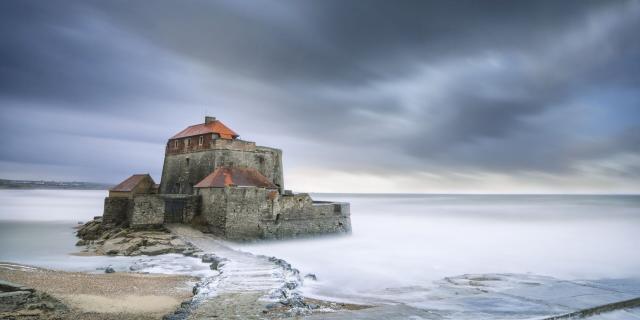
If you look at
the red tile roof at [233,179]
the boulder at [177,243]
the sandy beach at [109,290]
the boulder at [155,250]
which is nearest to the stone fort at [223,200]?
the red tile roof at [233,179]

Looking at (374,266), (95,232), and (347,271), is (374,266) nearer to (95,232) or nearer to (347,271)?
(347,271)

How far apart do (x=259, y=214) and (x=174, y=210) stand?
4.36 meters

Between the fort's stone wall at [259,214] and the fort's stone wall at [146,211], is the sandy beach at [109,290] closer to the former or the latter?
the fort's stone wall at [146,211]

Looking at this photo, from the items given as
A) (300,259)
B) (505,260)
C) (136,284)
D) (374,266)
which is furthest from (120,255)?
(505,260)

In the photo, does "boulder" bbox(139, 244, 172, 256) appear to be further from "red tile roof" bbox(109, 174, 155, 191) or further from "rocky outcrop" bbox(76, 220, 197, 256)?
"red tile roof" bbox(109, 174, 155, 191)

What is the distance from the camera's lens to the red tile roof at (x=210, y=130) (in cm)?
2523

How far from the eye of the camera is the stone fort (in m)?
19.1

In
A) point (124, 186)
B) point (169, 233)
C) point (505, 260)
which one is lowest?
point (505, 260)

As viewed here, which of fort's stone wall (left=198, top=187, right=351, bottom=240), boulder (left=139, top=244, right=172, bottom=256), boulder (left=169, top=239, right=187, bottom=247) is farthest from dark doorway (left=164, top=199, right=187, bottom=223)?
boulder (left=139, top=244, right=172, bottom=256)

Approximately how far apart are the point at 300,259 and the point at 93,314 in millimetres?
9732

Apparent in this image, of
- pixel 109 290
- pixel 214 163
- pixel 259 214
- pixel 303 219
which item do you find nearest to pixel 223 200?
pixel 259 214

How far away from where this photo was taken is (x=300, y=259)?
16906 millimetres

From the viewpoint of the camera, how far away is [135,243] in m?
16.7

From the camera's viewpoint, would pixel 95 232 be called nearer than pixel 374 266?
No
